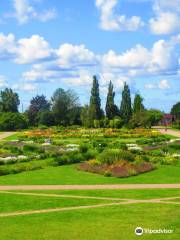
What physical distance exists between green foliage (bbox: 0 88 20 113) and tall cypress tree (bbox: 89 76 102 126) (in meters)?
23.5

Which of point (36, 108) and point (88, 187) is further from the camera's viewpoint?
point (36, 108)

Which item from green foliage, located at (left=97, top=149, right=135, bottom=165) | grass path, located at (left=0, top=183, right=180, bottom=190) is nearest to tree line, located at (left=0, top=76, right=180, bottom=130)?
green foliage, located at (left=97, top=149, right=135, bottom=165)

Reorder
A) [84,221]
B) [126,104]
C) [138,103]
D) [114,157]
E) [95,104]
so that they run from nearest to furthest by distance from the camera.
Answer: [84,221], [114,157], [95,104], [126,104], [138,103]

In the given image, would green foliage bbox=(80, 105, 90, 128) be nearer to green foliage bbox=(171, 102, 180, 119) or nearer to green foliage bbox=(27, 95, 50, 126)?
green foliage bbox=(27, 95, 50, 126)

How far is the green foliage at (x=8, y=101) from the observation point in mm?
100750

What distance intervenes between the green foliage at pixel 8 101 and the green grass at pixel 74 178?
7397 centimetres

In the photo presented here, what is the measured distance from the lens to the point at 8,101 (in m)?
101

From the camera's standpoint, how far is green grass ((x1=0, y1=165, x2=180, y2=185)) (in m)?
23.9

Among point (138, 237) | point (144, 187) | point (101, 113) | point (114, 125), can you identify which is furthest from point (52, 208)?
point (101, 113)

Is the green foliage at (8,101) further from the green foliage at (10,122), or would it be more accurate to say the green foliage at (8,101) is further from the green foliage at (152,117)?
the green foliage at (152,117)

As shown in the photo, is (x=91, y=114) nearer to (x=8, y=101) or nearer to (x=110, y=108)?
(x=110, y=108)

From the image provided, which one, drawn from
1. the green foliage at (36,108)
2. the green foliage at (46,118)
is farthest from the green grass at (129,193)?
the green foliage at (36,108)

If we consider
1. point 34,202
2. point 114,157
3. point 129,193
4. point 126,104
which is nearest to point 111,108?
point 126,104

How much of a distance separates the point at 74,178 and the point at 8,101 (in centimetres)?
7803
